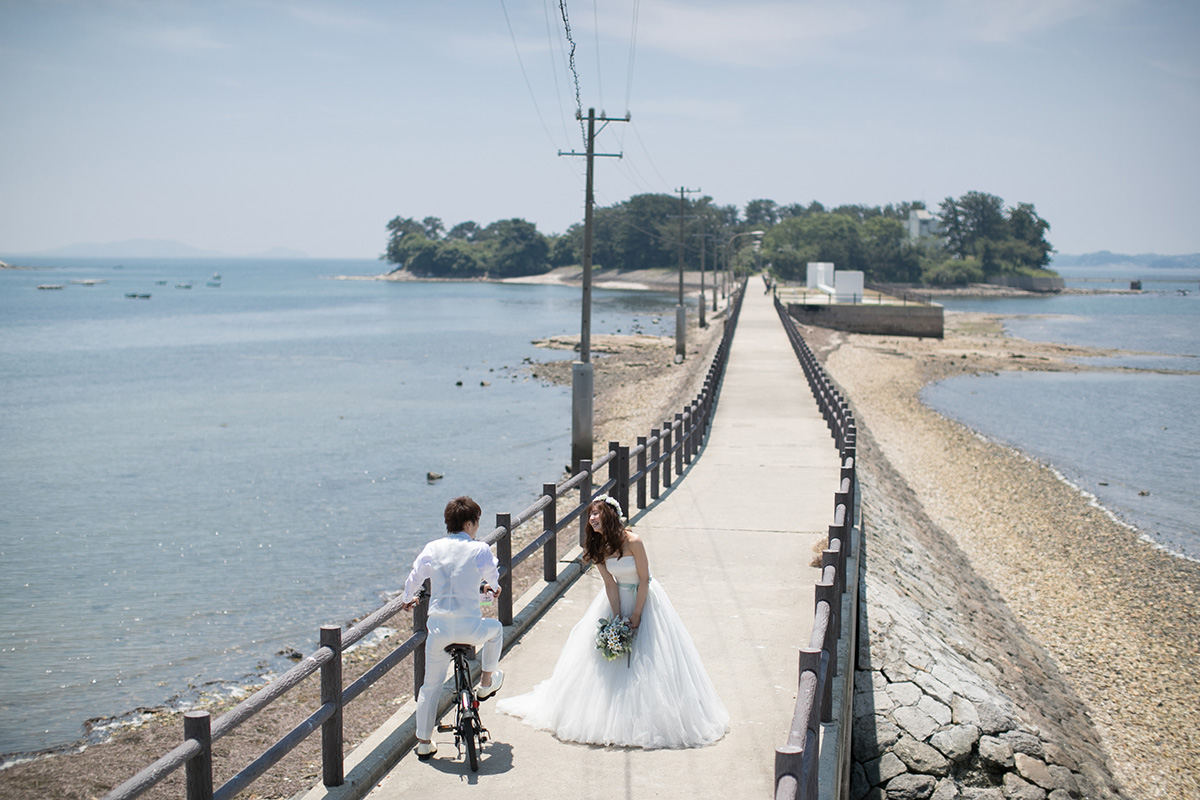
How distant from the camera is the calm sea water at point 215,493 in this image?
14.8 meters

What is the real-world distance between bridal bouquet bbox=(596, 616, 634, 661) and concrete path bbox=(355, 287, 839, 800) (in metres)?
0.65

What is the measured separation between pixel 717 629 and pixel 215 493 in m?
20.4

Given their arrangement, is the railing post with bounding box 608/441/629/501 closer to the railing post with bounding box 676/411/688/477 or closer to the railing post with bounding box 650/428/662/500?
the railing post with bounding box 650/428/662/500

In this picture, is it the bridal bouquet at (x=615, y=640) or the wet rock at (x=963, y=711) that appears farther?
the wet rock at (x=963, y=711)

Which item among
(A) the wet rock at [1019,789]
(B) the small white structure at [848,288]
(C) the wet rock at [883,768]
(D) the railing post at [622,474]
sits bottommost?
(A) the wet rock at [1019,789]

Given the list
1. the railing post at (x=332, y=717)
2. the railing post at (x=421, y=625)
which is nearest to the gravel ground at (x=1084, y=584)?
the railing post at (x=421, y=625)

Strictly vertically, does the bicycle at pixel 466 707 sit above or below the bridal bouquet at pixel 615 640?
below

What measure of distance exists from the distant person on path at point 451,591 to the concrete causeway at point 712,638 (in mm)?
515

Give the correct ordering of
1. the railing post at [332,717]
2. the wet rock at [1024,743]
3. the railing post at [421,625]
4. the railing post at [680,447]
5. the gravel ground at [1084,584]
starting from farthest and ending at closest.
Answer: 1. the railing post at [680,447]
2. the gravel ground at [1084,584]
3. the wet rock at [1024,743]
4. the railing post at [421,625]
5. the railing post at [332,717]

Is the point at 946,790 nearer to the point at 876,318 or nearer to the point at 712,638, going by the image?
the point at 712,638

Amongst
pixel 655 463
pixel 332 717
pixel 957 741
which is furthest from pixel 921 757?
pixel 655 463

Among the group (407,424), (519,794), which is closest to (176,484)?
(407,424)

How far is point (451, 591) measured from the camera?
6172 mm

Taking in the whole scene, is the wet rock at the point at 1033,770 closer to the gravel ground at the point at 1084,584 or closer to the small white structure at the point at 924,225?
the gravel ground at the point at 1084,584
